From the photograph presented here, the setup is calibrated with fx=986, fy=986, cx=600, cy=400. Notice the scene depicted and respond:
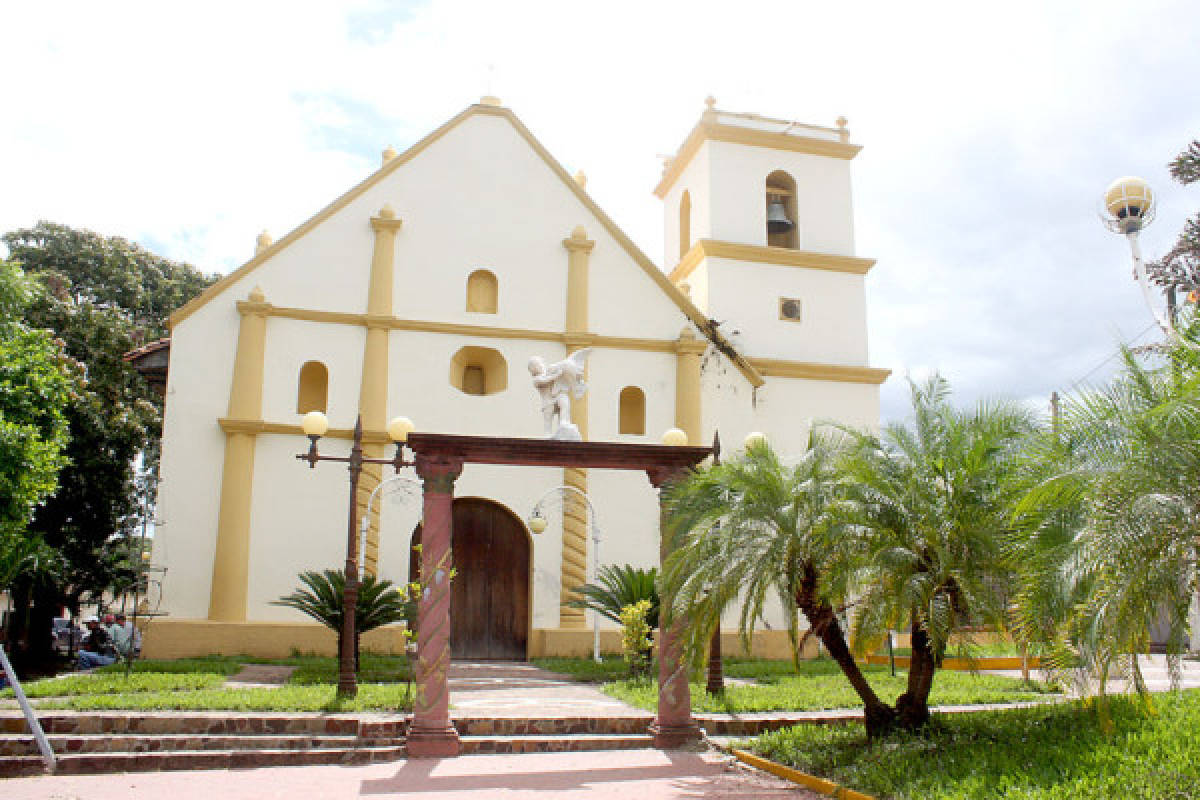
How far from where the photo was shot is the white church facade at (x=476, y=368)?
17.6 meters

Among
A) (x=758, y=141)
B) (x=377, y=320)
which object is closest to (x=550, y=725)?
(x=377, y=320)

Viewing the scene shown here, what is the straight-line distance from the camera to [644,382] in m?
19.7

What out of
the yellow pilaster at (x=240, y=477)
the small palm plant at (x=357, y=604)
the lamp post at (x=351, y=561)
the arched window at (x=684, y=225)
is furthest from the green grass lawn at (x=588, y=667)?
the arched window at (x=684, y=225)

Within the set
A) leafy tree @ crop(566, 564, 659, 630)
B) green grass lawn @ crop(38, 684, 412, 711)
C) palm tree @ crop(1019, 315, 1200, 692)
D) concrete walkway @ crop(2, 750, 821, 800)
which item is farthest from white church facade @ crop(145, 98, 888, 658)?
palm tree @ crop(1019, 315, 1200, 692)

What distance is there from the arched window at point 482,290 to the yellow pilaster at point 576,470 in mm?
1480

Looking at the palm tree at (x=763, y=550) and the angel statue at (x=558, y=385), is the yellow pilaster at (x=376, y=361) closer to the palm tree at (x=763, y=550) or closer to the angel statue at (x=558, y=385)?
the angel statue at (x=558, y=385)

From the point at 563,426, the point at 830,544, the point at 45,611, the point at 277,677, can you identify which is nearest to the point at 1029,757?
the point at 830,544

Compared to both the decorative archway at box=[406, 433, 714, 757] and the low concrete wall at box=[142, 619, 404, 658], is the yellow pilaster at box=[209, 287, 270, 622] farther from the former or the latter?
the decorative archway at box=[406, 433, 714, 757]

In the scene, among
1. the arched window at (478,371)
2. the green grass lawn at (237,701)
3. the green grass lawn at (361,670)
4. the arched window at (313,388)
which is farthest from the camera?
the arched window at (478,371)

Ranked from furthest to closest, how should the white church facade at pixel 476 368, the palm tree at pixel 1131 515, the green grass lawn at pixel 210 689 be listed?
1. the white church facade at pixel 476 368
2. the green grass lawn at pixel 210 689
3. the palm tree at pixel 1131 515

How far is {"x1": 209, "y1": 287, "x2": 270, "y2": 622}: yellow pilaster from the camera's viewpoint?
1705cm

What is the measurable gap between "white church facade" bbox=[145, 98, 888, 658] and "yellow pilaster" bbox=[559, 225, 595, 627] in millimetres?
39

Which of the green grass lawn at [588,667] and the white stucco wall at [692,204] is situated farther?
the white stucco wall at [692,204]

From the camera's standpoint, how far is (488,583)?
18562mm
